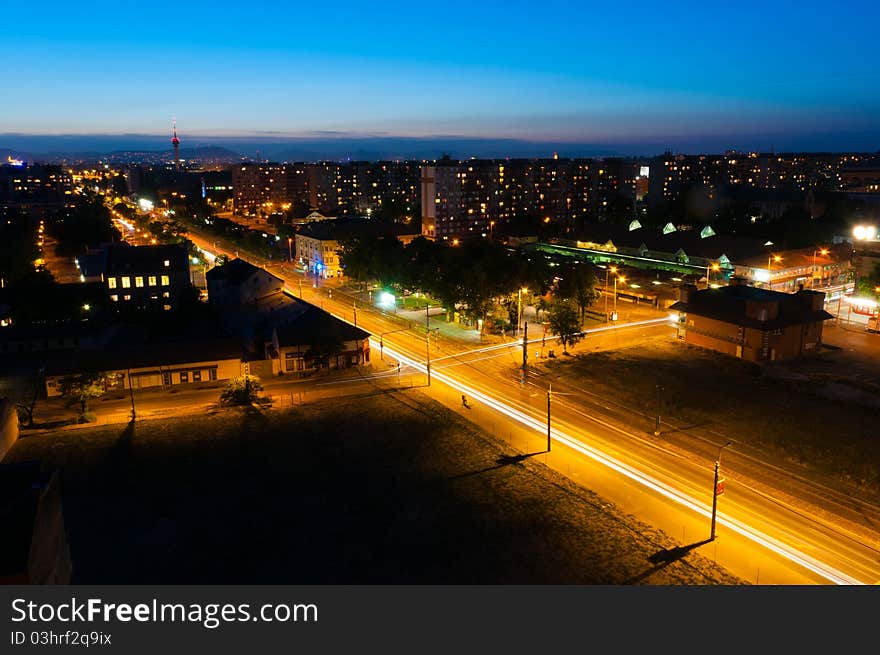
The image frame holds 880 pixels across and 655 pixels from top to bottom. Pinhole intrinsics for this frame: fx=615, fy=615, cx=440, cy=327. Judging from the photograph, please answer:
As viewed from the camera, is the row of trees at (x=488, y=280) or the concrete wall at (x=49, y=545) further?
the row of trees at (x=488, y=280)

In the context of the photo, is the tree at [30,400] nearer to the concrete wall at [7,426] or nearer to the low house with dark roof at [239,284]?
the concrete wall at [7,426]

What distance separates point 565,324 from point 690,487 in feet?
71.3

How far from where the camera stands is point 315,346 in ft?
142

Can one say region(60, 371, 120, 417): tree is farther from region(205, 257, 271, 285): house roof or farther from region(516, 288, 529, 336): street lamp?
region(516, 288, 529, 336): street lamp

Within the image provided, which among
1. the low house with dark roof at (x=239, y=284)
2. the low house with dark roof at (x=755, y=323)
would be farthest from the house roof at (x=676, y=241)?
→ the low house with dark roof at (x=239, y=284)

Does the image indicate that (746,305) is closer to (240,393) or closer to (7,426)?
(240,393)

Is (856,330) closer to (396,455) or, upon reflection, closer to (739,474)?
(739,474)

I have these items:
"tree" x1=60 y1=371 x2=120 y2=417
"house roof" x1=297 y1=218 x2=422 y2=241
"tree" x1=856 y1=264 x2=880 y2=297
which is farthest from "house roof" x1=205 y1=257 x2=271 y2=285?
"tree" x1=856 y1=264 x2=880 y2=297

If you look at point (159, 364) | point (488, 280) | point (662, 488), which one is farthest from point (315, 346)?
point (662, 488)

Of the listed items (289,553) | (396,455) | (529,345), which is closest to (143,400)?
(396,455)

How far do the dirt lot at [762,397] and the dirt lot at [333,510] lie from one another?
10889 millimetres

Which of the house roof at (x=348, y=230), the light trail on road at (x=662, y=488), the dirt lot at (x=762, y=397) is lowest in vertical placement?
the light trail on road at (x=662, y=488)

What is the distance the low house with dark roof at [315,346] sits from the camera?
4350cm

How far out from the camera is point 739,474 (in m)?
27.8
